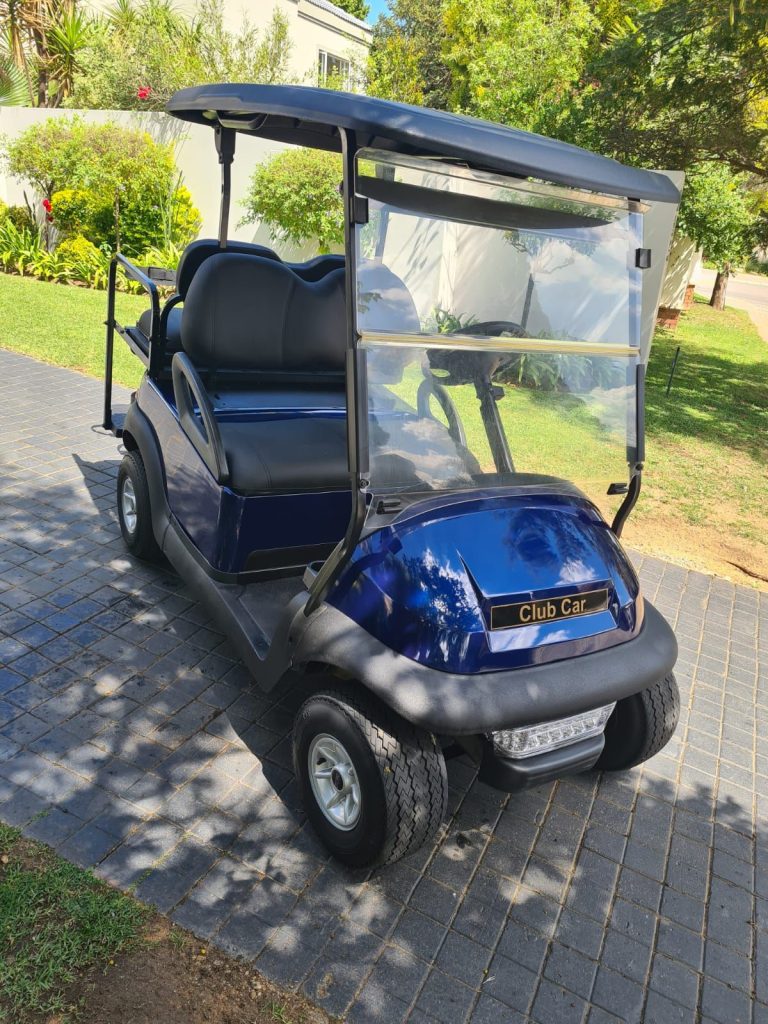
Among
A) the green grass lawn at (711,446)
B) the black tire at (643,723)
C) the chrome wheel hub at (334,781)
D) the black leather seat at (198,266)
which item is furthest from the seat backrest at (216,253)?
the green grass lawn at (711,446)

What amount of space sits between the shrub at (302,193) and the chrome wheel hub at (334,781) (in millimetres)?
8543

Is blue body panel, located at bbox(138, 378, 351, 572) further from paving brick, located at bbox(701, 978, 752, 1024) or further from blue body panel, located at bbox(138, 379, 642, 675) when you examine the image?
paving brick, located at bbox(701, 978, 752, 1024)

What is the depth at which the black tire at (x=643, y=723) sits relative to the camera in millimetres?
2713

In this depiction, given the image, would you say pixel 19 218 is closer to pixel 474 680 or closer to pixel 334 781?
pixel 334 781

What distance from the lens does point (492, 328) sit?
2445mm

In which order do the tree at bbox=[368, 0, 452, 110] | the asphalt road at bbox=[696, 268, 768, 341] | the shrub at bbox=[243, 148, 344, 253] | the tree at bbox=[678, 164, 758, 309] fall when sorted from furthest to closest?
the asphalt road at bbox=[696, 268, 768, 341]
the tree at bbox=[368, 0, 452, 110]
the tree at bbox=[678, 164, 758, 309]
the shrub at bbox=[243, 148, 344, 253]

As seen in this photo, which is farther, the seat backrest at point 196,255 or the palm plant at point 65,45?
the palm plant at point 65,45

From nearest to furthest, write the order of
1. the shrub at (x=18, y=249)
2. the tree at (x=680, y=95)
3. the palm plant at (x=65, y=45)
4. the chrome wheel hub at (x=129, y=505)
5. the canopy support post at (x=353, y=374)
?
1. the canopy support post at (x=353, y=374)
2. the chrome wheel hub at (x=129, y=505)
3. the tree at (x=680, y=95)
4. the shrub at (x=18, y=249)
5. the palm plant at (x=65, y=45)

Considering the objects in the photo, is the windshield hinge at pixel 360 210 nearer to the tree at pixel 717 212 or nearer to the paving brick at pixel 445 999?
the paving brick at pixel 445 999

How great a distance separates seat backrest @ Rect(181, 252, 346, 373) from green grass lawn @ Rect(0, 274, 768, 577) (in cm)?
162

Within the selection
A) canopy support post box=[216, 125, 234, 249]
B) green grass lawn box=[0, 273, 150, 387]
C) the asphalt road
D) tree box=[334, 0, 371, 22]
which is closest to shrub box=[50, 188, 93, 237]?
green grass lawn box=[0, 273, 150, 387]

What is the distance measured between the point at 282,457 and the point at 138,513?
3.38 feet

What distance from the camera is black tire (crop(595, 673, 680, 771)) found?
2.71m

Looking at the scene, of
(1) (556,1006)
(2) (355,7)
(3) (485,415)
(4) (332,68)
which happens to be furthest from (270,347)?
(2) (355,7)
